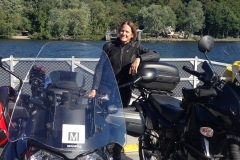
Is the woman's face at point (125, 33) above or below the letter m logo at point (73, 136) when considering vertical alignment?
above

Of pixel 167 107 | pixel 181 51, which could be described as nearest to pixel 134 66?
pixel 167 107

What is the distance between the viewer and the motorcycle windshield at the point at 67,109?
9.68ft

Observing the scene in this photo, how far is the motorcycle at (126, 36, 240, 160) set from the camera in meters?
3.55

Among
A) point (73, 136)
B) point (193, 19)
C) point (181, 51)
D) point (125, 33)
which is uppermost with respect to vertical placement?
point (125, 33)

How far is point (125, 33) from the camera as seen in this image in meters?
5.18

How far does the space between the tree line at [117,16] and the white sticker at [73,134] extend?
4590cm

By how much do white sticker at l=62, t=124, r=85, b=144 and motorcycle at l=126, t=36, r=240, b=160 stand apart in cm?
104

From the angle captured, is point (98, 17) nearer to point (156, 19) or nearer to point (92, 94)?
point (156, 19)

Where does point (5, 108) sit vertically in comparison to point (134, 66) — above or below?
below

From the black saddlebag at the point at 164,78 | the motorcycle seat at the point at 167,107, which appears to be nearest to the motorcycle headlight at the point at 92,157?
the motorcycle seat at the point at 167,107

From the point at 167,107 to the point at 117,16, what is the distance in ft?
251

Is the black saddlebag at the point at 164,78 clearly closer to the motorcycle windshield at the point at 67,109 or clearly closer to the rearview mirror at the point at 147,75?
the rearview mirror at the point at 147,75

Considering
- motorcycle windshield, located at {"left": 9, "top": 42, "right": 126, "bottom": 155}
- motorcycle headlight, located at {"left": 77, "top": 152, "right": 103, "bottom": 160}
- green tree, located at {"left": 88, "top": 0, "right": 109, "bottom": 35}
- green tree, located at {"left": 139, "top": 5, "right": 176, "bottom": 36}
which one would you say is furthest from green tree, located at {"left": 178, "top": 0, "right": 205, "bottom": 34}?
motorcycle headlight, located at {"left": 77, "top": 152, "right": 103, "bottom": 160}

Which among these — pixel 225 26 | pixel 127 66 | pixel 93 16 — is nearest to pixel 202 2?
pixel 225 26
